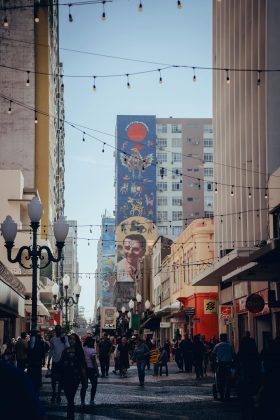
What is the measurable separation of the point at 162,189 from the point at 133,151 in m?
11.3

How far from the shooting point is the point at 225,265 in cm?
3753

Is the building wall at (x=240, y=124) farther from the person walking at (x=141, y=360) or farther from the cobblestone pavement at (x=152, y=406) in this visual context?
the cobblestone pavement at (x=152, y=406)

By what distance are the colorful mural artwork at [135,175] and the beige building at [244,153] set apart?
244 feet

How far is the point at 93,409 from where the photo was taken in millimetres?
16953

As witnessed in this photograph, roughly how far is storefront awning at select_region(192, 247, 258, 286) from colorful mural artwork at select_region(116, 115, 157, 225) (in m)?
80.4

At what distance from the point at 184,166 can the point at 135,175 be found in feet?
→ 30.7

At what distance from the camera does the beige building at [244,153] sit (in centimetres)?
3566

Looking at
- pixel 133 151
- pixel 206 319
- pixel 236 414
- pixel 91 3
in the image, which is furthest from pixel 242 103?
pixel 133 151

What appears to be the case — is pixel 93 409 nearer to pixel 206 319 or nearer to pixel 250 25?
pixel 250 25

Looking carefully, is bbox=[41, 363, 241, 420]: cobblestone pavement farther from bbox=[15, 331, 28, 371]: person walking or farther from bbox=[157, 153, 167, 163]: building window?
bbox=[157, 153, 167, 163]: building window

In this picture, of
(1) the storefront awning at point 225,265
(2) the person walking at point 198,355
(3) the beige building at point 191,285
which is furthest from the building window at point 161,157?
(2) the person walking at point 198,355

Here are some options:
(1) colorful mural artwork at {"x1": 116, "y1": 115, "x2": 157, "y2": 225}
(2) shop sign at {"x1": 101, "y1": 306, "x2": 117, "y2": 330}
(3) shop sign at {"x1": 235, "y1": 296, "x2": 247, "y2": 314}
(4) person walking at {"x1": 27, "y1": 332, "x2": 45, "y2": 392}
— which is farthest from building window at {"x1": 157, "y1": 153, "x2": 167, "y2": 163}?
(4) person walking at {"x1": 27, "y1": 332, "x2": 45, "y2": 392}

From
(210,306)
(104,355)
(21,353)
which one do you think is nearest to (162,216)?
(210,306)

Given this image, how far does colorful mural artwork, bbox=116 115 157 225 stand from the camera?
127 metres
